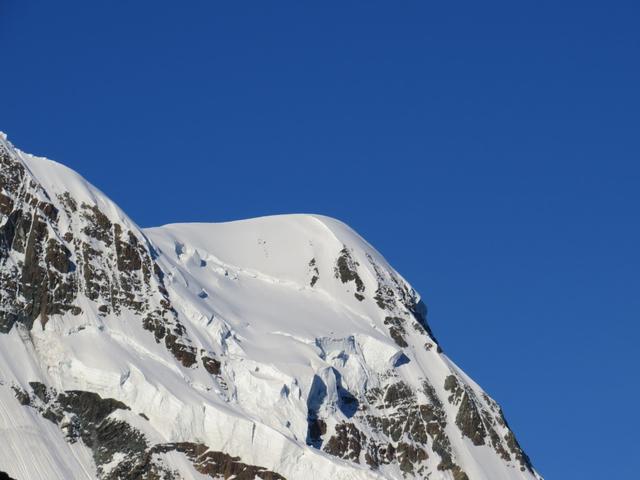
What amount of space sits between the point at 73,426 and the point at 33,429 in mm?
5456

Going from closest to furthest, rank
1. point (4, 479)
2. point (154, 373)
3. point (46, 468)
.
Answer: point (4, 479)
point (46, 468)
point (154, 373)

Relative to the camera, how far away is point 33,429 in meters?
187

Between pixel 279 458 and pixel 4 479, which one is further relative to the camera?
pixel 279 458

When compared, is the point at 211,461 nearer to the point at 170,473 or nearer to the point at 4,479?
the point at 170,473

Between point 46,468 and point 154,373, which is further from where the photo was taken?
point 154,373

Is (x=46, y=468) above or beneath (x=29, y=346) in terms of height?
beneath

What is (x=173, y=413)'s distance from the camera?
193 m

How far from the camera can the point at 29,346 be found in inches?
7751

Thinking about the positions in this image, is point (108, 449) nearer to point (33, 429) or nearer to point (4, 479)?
point (33, 429)

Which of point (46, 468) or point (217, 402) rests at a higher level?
point (217, 402)

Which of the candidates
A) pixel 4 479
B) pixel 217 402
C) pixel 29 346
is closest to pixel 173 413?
pixel 217 402

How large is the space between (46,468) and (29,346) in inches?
729

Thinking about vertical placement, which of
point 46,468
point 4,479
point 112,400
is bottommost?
point 4,479

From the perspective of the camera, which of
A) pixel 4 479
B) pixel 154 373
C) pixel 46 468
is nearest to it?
pixel 4 479
